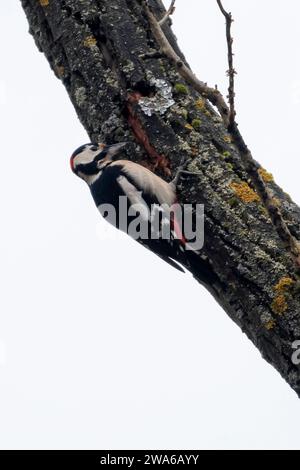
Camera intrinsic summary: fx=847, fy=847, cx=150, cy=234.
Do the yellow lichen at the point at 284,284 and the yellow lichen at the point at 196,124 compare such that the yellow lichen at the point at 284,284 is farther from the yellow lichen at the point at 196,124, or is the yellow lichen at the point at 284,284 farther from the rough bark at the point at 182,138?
the yellow lichen at the point at 196,124

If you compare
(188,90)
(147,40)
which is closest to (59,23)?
(147,40)

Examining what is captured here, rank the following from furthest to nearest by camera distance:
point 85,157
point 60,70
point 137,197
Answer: point 85,157 < point 137,197 < point 60,70

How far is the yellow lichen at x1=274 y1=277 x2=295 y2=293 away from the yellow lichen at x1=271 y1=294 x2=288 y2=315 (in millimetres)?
23

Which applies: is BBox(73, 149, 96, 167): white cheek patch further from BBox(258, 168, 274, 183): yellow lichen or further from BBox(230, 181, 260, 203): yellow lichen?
BBox(230, 181, 260, 203): yellow lichen

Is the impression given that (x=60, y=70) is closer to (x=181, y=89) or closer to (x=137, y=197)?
(x=181, y=89)

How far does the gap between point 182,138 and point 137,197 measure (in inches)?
36.4

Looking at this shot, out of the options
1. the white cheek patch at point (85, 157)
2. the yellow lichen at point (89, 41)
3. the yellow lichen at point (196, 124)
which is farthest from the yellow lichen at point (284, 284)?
the white cheek patch at point (85, 157)

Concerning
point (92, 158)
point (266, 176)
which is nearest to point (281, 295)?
point (266, 176)

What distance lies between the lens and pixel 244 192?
3410 millimetres

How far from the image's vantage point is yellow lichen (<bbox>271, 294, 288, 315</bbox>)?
2996 mm

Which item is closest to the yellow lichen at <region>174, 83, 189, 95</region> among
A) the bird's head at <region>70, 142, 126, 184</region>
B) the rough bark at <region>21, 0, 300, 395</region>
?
the rough bark at <region>21, 0, 300, 395</region>

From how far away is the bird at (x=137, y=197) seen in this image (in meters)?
3.88

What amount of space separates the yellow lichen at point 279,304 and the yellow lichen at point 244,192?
0.51 meters

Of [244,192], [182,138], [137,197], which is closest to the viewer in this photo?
[244,192]
